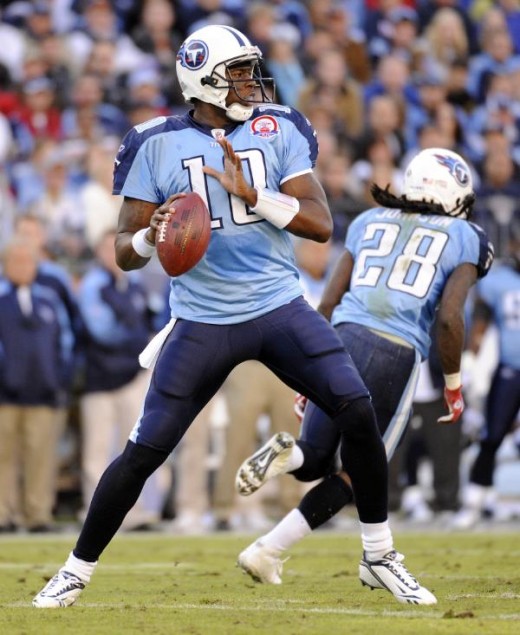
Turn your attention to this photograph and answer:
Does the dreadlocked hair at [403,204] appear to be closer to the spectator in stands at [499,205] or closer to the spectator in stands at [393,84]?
the spectator in stands at [499,205]

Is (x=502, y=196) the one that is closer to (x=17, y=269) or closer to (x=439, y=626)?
(x=17, y=269)

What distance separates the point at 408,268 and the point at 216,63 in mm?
1387

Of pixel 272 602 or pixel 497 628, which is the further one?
pixel 272 602

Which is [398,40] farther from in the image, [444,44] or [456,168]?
[456,168]

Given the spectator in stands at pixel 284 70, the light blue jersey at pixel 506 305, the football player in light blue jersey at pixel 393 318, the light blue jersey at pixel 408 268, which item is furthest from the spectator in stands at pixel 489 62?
the light blue jersey at pixel 408 268

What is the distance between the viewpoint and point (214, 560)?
8039mm

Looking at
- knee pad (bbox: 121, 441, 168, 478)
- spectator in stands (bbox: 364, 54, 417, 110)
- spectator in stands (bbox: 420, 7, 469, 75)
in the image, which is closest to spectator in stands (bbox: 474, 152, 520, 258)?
spectator in stands (bbox: 364, 54, 417, 110)

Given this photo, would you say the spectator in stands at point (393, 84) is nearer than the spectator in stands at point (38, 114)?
No

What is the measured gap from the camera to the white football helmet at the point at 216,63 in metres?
5.49

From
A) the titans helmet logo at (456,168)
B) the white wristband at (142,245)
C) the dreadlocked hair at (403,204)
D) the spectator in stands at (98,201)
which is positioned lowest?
the spectator in stands at (98,201)

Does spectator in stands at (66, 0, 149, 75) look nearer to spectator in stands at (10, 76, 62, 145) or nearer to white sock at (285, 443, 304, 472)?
spectator in stands at (10, 76, 62, 145)

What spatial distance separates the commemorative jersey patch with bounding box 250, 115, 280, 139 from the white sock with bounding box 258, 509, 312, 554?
5.78ft

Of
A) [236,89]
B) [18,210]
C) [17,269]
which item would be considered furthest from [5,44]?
[236,89]

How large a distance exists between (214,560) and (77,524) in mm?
3267
